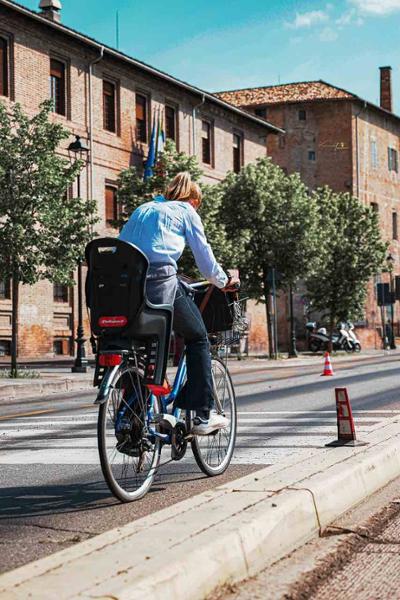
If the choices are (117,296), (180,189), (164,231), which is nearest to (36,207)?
(180,189)

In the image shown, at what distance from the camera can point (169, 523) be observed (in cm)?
452

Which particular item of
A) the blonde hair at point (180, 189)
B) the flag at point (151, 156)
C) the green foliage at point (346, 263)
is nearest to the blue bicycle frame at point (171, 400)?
the blonde hair at point (180, 189)

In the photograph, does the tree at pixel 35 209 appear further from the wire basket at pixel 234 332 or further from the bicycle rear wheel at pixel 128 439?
the bicycle rear wheel at pixel 128 439

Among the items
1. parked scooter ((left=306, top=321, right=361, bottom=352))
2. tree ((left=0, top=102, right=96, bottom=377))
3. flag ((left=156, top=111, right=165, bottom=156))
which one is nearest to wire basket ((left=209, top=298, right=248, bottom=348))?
tree ((left=0, top=102, right=96, bottom=377))

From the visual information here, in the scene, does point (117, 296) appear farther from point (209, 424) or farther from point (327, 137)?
point (327, 137)

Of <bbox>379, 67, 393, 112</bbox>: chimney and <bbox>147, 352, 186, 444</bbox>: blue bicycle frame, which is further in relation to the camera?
<bbox>379, 67, 393, 112</bbox>: chimney

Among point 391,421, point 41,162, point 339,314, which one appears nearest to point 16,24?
point 41,162

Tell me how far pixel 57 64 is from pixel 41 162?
14275 millimetres

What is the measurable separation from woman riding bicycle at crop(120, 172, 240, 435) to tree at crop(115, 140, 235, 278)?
81.0ft

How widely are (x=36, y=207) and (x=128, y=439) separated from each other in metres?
16.7

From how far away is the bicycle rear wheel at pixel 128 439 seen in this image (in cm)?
546

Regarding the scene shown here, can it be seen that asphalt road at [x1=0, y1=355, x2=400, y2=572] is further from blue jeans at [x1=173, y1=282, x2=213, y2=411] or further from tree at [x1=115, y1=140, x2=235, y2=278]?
tree at [x1=115, y1=140, x2=235, y2=278]

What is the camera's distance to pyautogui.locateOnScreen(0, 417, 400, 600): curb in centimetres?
356

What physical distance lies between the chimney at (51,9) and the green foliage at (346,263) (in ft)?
45.5
